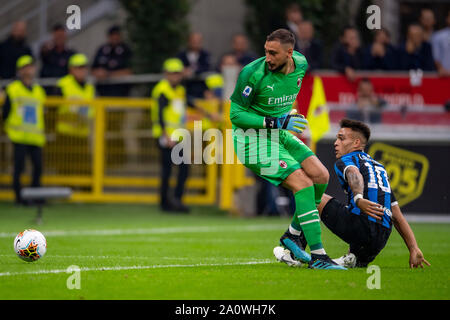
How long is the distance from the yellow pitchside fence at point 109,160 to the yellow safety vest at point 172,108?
3.31 feet

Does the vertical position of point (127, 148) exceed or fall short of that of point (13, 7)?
it falls short

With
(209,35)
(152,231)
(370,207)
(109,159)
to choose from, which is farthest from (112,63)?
(370,207)

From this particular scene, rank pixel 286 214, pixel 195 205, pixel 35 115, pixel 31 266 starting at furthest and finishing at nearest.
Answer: pixel 195 205, pixel 35 115, pixel 286 214, pixel 31 266

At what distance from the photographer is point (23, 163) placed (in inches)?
616

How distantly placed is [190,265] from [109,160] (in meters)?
8.79

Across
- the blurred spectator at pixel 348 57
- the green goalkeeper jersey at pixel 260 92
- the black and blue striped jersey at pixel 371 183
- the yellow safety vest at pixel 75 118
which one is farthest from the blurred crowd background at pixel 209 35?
the black and blue striped jersey at pixel 371 183

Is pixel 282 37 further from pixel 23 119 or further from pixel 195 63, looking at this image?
pixel 195 63

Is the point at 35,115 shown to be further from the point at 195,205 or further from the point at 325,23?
the point at 325,23

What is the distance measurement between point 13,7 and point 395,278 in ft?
Answer: 49.8

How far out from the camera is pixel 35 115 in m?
15.6

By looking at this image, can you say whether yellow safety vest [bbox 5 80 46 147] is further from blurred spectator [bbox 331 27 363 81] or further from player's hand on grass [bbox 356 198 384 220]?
player's hand on grass [bbox 356 198 384 220]

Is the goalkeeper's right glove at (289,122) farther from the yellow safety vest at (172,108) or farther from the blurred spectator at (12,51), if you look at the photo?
the blurred spectator at (12,51)
